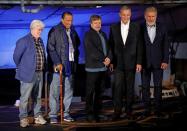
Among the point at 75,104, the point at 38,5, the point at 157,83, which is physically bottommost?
the point at 75,104

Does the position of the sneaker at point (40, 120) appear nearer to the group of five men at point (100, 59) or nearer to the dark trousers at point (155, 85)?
the group of five men at point (100, 59)

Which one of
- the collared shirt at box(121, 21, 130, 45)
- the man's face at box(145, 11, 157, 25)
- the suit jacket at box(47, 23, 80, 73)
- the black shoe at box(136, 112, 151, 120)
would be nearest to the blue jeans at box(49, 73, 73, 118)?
the suit jacket at box(47, 23, 80, 73)

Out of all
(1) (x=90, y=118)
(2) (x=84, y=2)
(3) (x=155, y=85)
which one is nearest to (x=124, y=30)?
(2) (x=84, y=2)

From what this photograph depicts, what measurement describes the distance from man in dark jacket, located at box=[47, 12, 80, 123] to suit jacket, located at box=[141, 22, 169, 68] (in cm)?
127

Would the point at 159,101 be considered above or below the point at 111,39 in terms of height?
below

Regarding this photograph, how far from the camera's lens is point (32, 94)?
7.17 m

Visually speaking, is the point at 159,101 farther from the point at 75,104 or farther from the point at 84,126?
A: the point at 75,104

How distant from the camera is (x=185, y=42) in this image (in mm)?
10641

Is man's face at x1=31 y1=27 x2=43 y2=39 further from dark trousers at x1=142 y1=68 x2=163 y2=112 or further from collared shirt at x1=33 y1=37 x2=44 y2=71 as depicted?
dark trousers at x1=142 y1=68 x2=163 y2=112

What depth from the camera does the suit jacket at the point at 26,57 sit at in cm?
687

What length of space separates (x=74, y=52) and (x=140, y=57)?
118 cm

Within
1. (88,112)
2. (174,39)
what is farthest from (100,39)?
(174,39)

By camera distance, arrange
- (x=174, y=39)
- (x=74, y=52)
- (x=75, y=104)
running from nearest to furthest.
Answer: (x=74, y=52), (x=75, y=104), (x=174, y=39)

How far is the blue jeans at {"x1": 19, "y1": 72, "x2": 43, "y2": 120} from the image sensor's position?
6.93m
